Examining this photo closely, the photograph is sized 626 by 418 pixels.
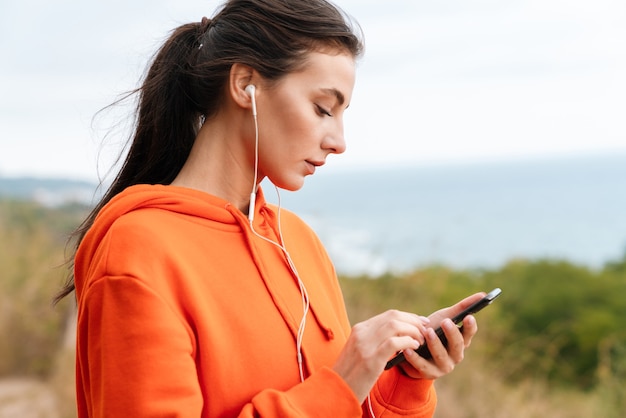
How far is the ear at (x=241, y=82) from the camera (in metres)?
1.62

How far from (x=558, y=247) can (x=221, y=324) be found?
35.6 m

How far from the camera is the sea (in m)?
6.30

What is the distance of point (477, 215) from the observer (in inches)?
1907

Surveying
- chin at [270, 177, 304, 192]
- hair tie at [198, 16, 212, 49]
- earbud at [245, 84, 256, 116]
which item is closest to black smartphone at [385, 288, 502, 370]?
chin at [270, 177, 304, 192]

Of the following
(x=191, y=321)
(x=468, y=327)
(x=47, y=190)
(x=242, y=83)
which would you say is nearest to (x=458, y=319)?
(x=468, y=327)

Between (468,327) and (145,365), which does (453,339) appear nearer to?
(468,327)

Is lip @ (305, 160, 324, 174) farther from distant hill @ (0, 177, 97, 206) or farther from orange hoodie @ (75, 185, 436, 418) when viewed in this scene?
distant hill @ (0, 177, 97, 206)

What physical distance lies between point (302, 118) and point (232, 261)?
30 cm

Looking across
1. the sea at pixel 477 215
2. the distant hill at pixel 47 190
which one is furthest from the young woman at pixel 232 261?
the distant hill at pixel 47 190

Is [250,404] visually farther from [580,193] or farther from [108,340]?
[580,193]

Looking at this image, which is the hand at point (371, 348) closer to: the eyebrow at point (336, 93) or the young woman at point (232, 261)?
the young woman at point (232, 261)

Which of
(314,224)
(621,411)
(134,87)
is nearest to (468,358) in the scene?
(621,411)

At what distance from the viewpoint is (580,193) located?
60.2 m

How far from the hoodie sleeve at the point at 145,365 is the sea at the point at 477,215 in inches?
166
